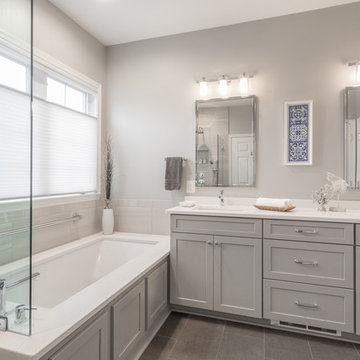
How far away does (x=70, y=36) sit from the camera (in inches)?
106

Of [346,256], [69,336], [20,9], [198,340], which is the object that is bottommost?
[198,340]

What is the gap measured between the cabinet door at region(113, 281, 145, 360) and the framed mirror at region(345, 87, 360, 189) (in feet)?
6.66

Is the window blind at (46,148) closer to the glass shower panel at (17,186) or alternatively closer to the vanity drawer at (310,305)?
the glass shower panel at (17,186)

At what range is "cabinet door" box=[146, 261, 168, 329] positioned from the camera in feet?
6.59

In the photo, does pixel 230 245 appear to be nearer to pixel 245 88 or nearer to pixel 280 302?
pixel 280 302

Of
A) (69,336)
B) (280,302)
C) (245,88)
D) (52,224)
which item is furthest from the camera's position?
(245,88)

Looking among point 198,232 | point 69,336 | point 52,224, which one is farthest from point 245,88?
point 69,336

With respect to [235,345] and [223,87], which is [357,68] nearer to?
[223,87]

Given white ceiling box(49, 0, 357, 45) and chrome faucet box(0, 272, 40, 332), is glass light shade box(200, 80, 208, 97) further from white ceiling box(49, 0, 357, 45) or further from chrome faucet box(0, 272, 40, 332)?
chrome faucet box(0, 272, 40, 332)

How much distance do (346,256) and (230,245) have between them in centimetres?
84

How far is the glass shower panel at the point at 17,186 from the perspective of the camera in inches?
47.9

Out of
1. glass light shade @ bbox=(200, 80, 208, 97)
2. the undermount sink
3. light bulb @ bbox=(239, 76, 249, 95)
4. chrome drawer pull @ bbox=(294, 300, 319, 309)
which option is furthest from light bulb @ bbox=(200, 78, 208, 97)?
chrome drawer pull @ bbox=(294, 300, 319, 309)

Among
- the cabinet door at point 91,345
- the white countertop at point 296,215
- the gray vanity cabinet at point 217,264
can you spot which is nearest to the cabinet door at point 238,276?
the gray vanity cabinet at point 217,264

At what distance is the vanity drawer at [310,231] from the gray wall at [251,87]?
0.59 meters
